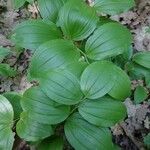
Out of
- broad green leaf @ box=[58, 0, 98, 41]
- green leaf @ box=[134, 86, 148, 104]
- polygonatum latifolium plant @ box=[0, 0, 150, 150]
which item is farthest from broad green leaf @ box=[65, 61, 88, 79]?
green leaf @ box=[134, 86, 148, 104]

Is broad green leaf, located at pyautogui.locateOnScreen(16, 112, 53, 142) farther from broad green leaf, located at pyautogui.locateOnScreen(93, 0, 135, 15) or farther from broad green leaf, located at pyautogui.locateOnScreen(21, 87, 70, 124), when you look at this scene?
broad green leaf, located at pyautogui.locateOnScreen(93, 0, 135, 15)

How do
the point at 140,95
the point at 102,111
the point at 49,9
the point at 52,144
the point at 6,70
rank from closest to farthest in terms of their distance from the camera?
the point at 102,111, the point at 52,144, the point at 49,9, the point at 140,95, the point at 6,70

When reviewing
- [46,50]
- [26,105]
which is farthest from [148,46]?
[26,105]

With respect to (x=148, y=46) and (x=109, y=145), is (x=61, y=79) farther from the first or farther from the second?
(x=148, y=46)

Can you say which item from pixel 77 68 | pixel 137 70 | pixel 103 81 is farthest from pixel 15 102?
pixel 137 70

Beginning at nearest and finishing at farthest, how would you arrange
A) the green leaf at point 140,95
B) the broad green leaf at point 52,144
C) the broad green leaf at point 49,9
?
the broad green leaf at point 52,144
the broad green leaf at point 49,9
the green leaf at point 140,95

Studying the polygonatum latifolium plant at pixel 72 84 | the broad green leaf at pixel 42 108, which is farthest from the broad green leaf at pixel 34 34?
the broad green leaf at pixel 42 108

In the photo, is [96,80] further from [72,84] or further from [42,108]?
[42,108]

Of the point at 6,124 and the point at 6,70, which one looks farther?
the point at 6,70

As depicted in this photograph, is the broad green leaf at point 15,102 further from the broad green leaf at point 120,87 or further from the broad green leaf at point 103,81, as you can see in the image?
the broad green leaf at point 120,87
